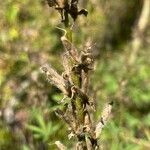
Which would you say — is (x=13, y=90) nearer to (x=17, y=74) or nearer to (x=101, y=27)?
(x=17, y=74)

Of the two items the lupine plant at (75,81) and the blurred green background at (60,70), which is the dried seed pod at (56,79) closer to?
the lupine plant at (75,81)

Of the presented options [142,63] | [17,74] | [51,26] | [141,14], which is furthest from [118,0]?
[17,74]

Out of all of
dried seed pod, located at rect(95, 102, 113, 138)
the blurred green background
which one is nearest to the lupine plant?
dried seed pod, located at rect(95, 102, 113, 138)

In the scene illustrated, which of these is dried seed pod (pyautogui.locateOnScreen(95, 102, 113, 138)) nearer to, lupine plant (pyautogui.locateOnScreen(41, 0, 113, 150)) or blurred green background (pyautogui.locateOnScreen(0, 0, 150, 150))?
lupine plant (pyautogui.locateOnScreen(41, 0, 113, 150))

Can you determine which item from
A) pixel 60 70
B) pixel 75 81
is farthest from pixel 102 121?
pixel 60 70

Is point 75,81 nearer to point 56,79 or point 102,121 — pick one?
point 56,79

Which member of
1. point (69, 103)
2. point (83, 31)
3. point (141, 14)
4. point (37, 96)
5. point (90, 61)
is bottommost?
point (141, 14)
